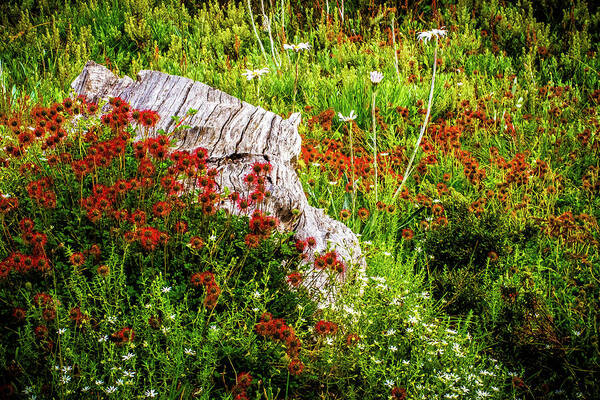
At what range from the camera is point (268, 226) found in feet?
7.27

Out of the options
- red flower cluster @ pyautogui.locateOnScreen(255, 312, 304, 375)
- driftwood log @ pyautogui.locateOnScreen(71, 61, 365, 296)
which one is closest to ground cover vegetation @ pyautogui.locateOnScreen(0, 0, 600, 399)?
red flower cluster @ pyautogui.locateOnScreen(255, 312, 304, 375)

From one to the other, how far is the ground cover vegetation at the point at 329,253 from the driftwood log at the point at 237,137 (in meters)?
0.16

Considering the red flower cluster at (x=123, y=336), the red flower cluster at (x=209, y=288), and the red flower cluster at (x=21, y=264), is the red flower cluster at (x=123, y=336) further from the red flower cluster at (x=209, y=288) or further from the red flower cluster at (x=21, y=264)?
the red flower cluster at (x=21, y=264)

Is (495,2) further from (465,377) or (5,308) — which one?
(5,308)

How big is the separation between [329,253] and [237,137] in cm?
132

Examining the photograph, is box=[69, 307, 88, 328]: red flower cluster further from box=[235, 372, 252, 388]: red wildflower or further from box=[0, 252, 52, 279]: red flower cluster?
box=[235, 372, 252, 388]: red wildflower

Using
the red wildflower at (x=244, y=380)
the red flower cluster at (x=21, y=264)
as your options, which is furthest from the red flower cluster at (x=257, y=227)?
the red flower cluster at (x=21, y=264)

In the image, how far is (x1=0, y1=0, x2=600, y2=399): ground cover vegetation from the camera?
1988 mm

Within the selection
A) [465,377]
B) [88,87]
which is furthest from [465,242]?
[88,87]

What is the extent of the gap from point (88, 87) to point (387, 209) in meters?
2.49

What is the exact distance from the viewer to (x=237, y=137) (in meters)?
3.24

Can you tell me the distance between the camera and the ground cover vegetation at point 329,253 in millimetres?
1988

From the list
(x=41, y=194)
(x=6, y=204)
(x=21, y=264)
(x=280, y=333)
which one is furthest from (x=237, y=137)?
(x=280, y=333)

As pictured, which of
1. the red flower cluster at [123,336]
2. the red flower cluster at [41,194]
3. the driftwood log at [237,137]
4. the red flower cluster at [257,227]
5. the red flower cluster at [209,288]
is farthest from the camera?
the driftwood log at [237,137]
